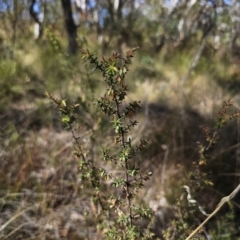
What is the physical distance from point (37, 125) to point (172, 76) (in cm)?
212

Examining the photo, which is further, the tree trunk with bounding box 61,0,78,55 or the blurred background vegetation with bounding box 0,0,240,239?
the tree trunk with bounding box 61,0,78,55

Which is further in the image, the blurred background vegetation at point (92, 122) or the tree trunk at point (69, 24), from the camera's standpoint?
the tree trunk at point (69, 24)

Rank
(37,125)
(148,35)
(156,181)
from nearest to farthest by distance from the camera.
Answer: (156,181)
(37,125)
(148,35)

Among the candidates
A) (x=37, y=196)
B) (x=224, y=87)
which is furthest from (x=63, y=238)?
(x=224, y=87)

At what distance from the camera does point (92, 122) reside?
2295 millimetres

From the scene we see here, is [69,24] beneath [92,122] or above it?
above

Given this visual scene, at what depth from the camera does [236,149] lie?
7.90 ft

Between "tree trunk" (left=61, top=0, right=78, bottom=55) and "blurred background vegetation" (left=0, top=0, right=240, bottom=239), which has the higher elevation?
"tree trunk" (left=61, top=0, right=78, bottom=55)

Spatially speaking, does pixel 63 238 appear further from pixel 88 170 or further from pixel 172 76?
pixel 172 76

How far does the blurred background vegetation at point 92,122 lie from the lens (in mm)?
1983

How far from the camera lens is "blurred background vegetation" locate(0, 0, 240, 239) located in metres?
1.98

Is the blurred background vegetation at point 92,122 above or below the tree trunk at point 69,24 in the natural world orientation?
below

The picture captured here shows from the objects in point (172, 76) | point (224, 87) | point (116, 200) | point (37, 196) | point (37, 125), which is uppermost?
point (172, 76)

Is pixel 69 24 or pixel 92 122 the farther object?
pixel 69 24
